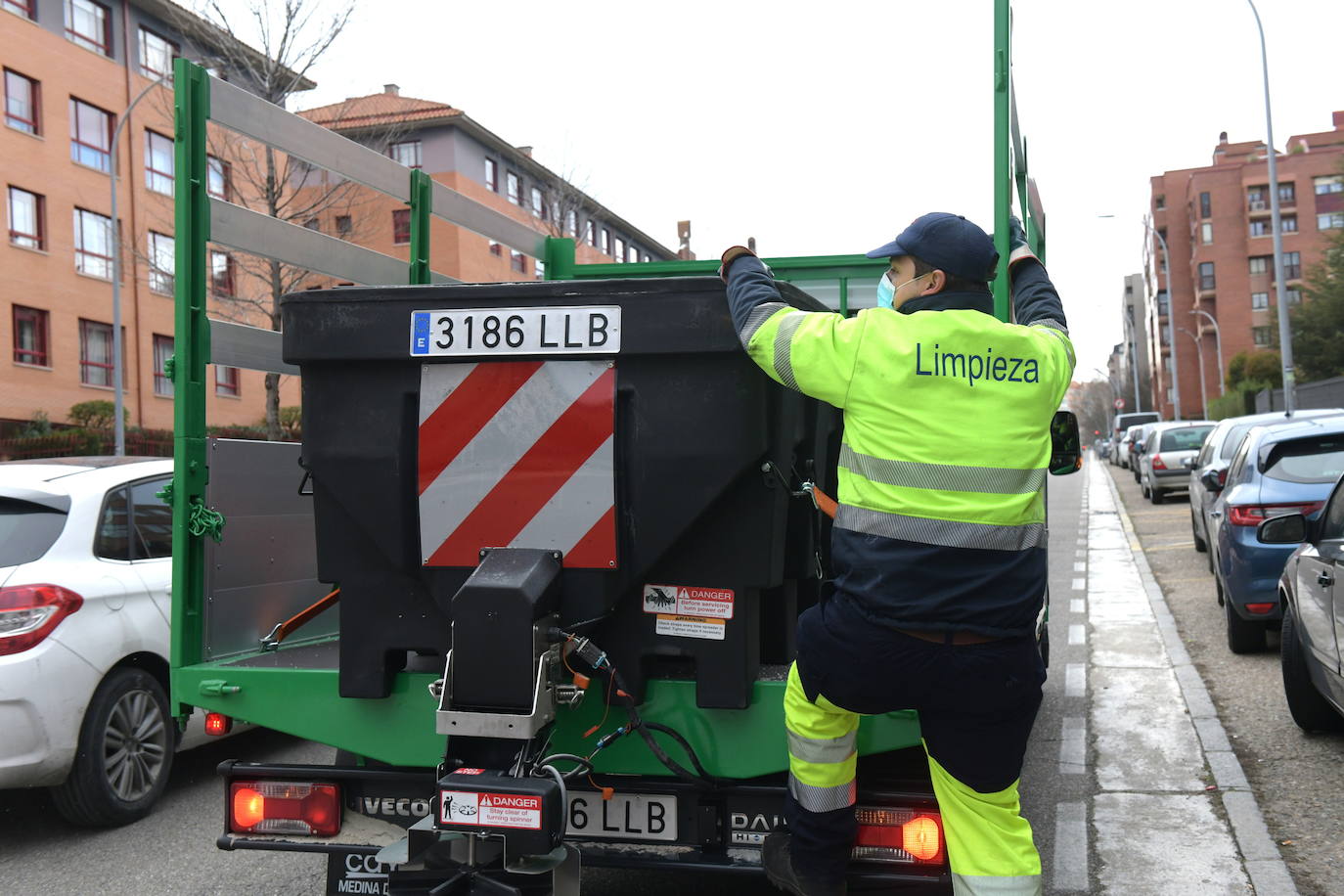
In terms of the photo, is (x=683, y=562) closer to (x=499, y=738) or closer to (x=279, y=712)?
(x=499, y=738)

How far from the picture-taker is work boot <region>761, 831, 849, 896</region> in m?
3.06

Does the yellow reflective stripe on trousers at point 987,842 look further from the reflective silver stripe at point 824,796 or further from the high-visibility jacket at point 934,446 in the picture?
the high-visibility jacket at point 934,446

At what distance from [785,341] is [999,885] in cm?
143

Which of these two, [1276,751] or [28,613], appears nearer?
[28,613]

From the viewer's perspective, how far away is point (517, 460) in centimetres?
330

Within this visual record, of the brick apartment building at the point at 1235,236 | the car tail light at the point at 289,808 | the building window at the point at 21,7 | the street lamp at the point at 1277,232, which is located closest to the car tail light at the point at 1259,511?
the car tail light at the point at 289,808

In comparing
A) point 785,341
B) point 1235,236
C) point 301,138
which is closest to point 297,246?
point 301,138

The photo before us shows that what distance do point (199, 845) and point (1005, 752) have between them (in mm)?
3654

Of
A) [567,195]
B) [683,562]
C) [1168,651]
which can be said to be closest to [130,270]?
[567,195]

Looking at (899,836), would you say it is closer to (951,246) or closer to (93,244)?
(951,246)

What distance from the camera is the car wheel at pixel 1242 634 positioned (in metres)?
8.52

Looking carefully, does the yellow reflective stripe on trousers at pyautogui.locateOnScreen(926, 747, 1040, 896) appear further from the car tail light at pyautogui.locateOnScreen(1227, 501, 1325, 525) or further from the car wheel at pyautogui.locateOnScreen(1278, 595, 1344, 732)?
the car tail light at pyautogui.locateOnScreen(1227, 501, 1325, 525)

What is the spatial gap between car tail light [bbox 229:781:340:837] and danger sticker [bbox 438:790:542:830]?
0.74 m

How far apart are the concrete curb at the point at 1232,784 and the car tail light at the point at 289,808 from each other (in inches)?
127
